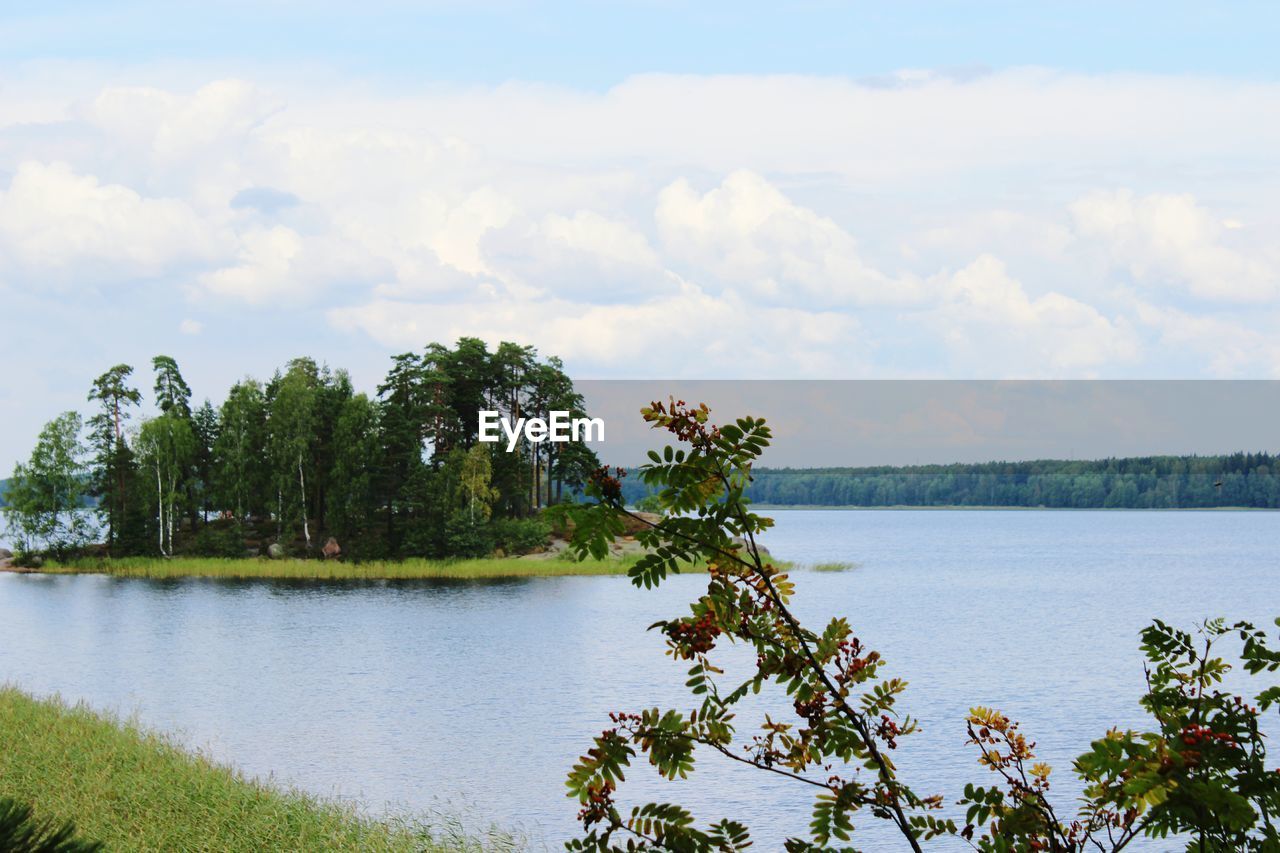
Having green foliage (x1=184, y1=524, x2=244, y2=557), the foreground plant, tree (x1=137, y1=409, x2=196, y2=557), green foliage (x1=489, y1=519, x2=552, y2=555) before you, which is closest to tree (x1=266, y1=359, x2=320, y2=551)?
green foliage (x1=184, y1=524, x2=244, y2=557)

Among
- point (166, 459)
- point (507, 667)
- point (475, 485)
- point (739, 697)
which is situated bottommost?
point (507, 667)

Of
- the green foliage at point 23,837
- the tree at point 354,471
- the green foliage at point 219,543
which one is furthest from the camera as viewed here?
the green foliage at point 219,543

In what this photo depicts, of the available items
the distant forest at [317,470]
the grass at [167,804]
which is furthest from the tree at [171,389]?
the grass at [167,804]

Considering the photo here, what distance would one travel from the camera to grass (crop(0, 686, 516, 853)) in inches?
499

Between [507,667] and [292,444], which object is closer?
[507,667]

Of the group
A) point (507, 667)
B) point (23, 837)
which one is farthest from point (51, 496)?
point (23, 837)

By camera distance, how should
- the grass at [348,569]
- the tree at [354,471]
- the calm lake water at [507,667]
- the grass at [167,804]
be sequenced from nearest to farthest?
the grass at [167,804] < the calm lake water at [507,667] < the grass at [348,569] < the tree at [354,471]

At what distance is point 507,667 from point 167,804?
18.8 metres

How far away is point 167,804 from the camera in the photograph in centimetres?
1391

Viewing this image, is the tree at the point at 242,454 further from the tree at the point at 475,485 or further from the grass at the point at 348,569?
the tree at the point at 475,485

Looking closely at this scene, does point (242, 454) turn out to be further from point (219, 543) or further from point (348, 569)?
point (348, 569)

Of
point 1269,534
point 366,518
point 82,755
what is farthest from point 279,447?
point 1269,534

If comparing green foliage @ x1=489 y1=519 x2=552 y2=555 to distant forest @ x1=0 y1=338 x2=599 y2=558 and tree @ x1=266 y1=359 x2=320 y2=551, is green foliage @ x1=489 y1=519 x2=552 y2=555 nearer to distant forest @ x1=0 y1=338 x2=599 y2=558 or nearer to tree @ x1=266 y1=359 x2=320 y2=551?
distant forest @ x1=0 y1=338 x2=599 y2=558

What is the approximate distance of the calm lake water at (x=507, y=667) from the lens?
2020 cm
